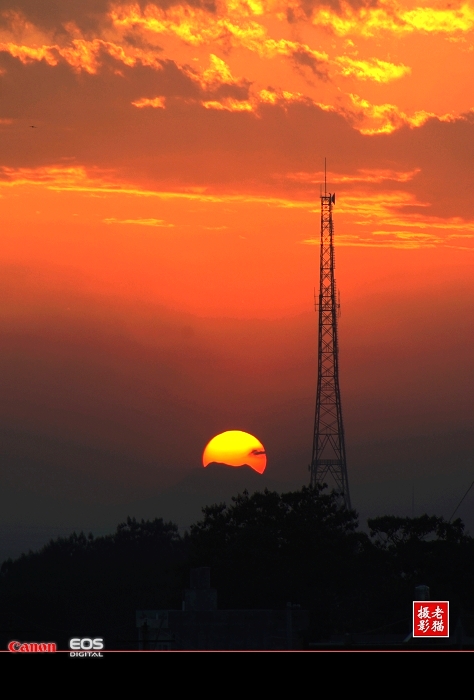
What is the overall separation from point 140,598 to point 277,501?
57.8 ft

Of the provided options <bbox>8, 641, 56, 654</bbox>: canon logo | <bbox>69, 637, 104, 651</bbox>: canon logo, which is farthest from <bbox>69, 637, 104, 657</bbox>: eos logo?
<bbox>8, 641, 56, 654</bbox>: canon logo

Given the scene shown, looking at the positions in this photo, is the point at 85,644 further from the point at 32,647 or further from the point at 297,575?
the point at 297,575

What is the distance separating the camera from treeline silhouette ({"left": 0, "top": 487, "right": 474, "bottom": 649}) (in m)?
77.4

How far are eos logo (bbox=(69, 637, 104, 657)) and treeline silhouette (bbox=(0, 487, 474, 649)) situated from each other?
1437 inches

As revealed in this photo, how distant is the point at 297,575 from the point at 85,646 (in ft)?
159

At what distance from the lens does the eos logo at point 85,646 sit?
108 ft

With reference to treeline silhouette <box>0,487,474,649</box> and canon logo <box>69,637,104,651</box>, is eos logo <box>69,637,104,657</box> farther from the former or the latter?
treeline silhouette <box>0,487,474,649</box>

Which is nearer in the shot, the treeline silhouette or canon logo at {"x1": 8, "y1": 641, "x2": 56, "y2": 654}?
canon logo at {"x1": 8, "y1": 641, "x2": 56, "y2": 654}

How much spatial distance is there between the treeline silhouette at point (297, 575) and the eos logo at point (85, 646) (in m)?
36.5

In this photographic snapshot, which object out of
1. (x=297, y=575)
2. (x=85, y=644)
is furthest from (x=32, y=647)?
(x=297, y=575)
